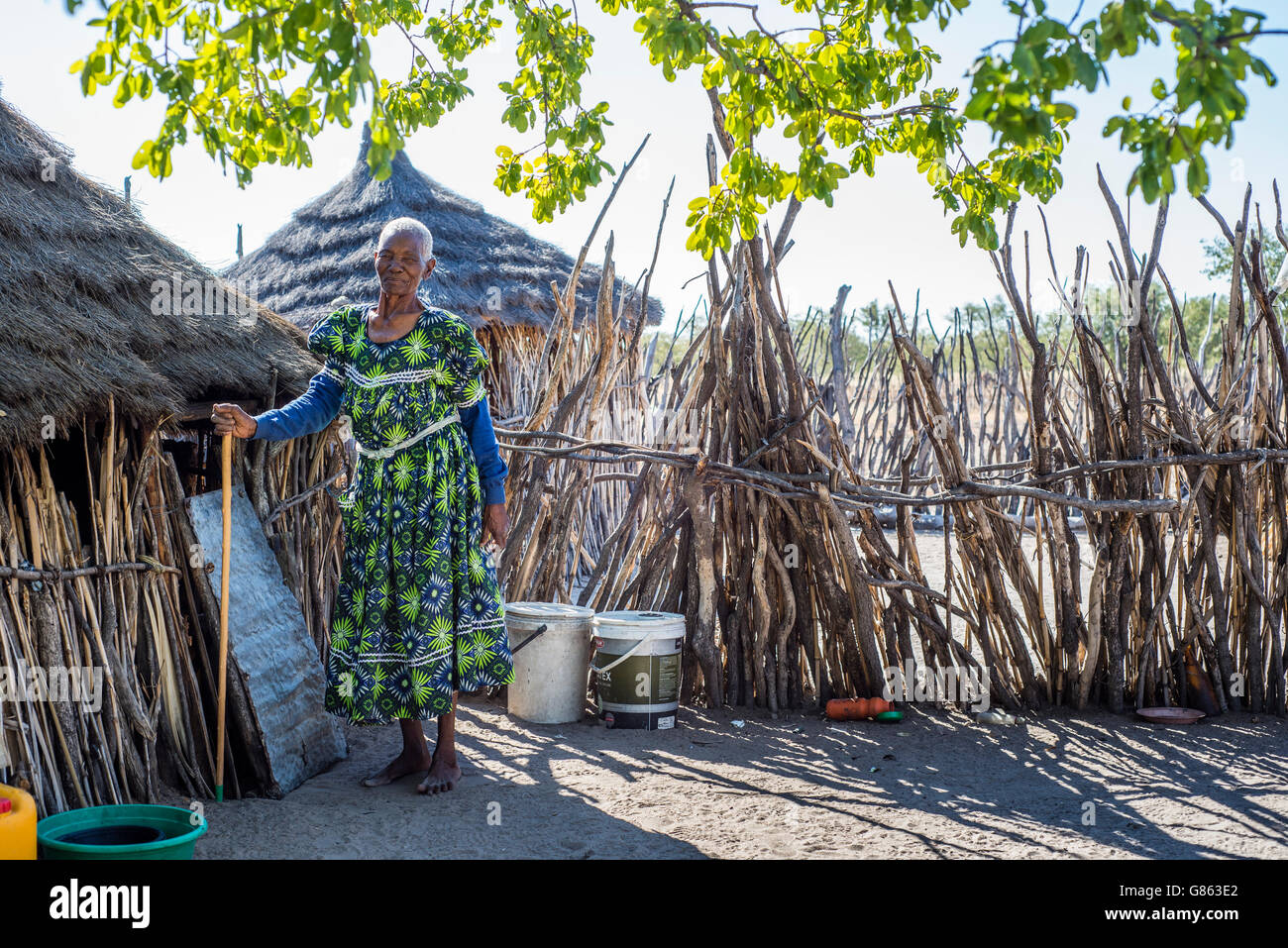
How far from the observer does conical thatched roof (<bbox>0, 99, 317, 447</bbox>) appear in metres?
2.69

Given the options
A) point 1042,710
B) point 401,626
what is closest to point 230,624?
point 401,626

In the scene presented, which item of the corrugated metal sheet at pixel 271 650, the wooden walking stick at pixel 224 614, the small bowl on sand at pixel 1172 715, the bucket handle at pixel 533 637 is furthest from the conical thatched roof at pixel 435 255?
the wooden walking stick at pixel 224 614

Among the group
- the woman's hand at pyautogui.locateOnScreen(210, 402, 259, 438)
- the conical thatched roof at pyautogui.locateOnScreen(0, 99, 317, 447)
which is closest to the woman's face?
the woman's hand at pyautogui.locateOnScreen(210, 402, 259, 438)

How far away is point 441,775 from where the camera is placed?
3201 mm

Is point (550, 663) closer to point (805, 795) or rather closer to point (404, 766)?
point (404, 766)

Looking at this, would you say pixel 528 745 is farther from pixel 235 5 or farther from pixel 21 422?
pixel 235 5

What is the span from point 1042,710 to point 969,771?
814 mm

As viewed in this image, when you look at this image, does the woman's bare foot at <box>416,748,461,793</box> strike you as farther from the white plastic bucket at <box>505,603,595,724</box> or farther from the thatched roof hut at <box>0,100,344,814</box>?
the white plastic bucket at <box>505,603,595,724</box>

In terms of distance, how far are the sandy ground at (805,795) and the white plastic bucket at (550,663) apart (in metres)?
0.07

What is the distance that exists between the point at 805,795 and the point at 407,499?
1.39 meters

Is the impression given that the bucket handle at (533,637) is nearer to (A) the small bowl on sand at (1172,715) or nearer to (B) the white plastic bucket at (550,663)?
(B) the white plastic bucket at (550,663)

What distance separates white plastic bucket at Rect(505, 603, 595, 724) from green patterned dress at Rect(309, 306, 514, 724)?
0.82 m

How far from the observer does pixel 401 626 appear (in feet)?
10.2

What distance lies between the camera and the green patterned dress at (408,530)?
3.12m
